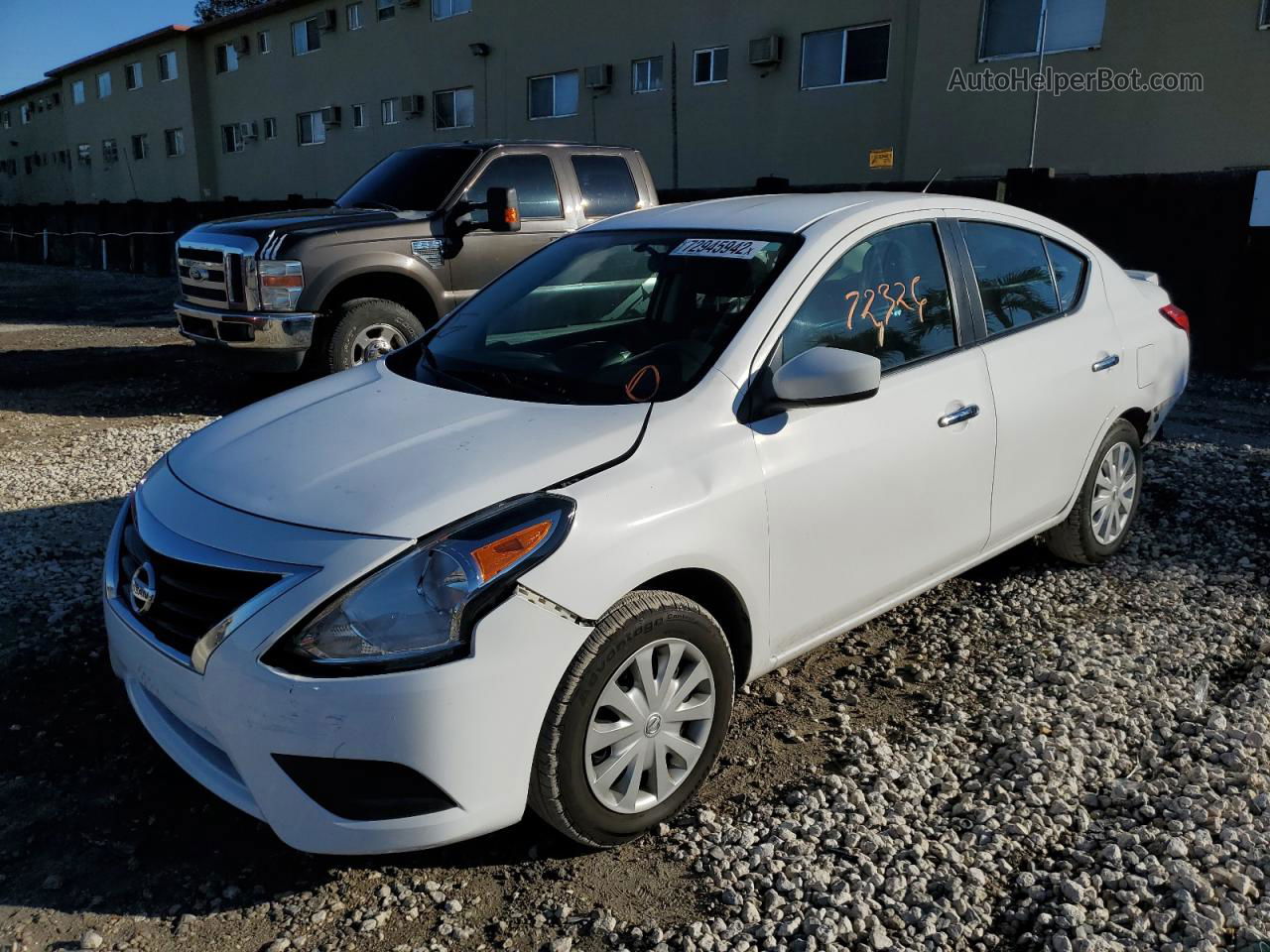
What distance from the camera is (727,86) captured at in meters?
17.3

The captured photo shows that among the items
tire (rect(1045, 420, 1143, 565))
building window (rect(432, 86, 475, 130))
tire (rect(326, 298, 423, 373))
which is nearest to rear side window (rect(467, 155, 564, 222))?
tire (rect(326, 298, 423, 373))

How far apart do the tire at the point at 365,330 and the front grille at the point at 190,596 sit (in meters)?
4.74

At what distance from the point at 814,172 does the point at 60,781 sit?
50.9ft

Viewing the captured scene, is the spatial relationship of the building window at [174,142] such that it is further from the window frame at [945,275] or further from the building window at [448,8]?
the window frame at [945,275]

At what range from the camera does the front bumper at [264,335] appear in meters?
7.01

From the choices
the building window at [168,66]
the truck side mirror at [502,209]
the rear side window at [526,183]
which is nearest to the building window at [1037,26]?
the rear side window at [526,183]

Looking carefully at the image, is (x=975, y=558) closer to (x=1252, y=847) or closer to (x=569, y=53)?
(x=1252, y=847)

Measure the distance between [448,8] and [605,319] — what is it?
72.9 feet

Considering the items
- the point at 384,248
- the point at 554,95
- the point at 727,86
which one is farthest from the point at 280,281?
the point at 554,95

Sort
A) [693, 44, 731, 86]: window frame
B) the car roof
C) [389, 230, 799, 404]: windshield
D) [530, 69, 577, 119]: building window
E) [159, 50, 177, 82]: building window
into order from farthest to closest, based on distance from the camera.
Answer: [159, 50, 177, 82]: building window, [530, 69, 577, 119]: building window, [693, 44, 731, 86]: window frame, the car roof, [389, 230, 799, 404]: windshield

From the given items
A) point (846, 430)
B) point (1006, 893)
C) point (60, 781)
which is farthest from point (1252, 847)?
point (60, 781)

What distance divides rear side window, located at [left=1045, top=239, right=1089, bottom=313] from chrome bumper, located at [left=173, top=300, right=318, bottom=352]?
5.07 metres

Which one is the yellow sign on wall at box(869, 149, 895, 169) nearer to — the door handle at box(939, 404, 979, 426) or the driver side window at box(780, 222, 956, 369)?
the driver side window at box(780, 222, 956, 369)

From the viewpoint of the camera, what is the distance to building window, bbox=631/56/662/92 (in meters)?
18.4
